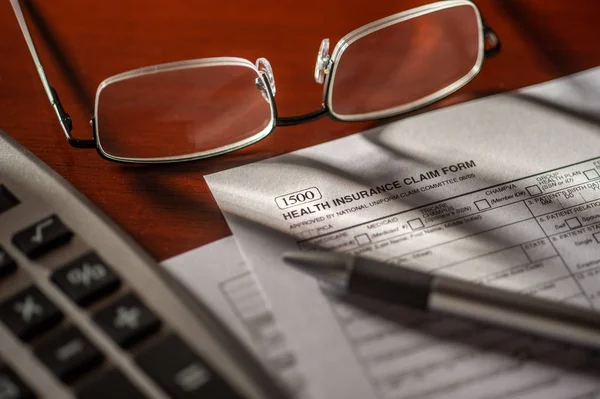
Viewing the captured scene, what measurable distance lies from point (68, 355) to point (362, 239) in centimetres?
17

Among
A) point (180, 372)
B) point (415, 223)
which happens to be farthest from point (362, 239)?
point (180, 372)

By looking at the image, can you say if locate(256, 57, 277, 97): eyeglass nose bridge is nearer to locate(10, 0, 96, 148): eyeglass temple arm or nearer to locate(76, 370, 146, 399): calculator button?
locate(10, 0, 96, 148): eyeglass temple arm

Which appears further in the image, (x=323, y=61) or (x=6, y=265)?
(x=323, y=61)

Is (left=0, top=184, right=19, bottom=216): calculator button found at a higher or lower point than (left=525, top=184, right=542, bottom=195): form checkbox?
higher

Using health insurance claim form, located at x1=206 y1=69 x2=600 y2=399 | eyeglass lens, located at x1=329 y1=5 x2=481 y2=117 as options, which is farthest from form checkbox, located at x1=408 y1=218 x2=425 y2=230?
eyeglass lens, located at x1=329 y1=5 x2=481 y2=117

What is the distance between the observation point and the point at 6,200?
1.21 feet

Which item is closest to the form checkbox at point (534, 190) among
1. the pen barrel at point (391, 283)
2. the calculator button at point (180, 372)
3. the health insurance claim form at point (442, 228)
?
the health insurance claim form at point (442, 228)

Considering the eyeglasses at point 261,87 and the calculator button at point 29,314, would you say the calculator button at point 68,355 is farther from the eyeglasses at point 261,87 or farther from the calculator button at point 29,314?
the eyeglasses at point 261,87

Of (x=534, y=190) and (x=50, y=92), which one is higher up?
(x=50, y=92)

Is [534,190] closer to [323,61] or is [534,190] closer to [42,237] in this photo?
[323,61]

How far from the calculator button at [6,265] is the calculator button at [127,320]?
0.05m

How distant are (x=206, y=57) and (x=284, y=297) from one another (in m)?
0.23

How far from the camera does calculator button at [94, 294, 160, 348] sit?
314 mm

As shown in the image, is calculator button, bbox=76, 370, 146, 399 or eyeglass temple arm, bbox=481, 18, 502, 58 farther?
eyeglass temple arm, bbox=481, 18, 502, 58
